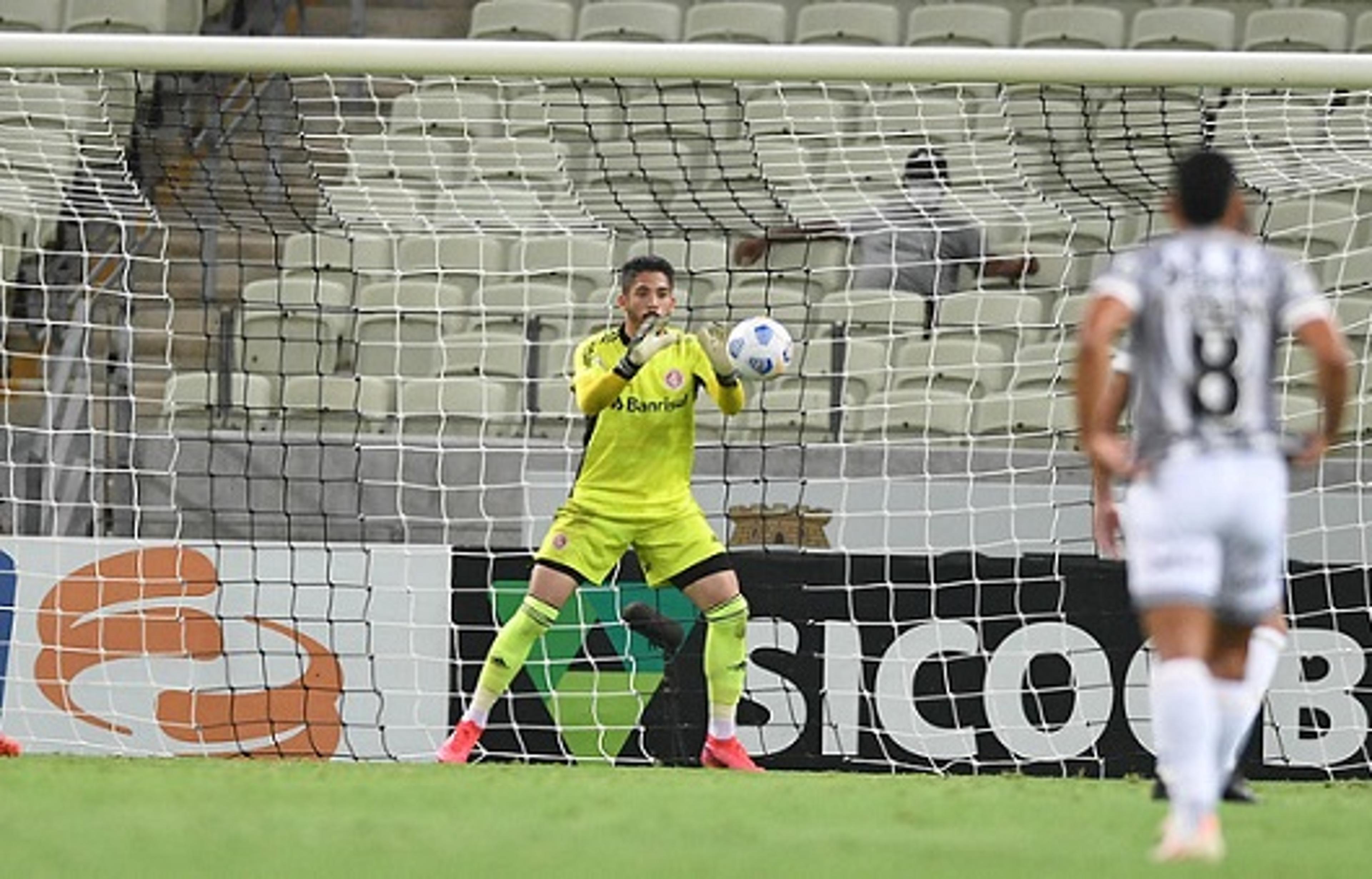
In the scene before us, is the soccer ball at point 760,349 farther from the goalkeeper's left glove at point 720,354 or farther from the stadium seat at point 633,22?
the stadium seat at point 633,22

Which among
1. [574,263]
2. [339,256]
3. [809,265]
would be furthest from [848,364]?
[339,256]

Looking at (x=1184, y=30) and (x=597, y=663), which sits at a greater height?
(x=1184, y=30)

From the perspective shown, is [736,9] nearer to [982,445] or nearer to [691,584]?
[982,445]

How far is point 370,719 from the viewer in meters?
10.8

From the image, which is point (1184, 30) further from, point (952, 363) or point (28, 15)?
point (28, 15)

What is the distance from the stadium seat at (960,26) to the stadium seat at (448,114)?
7.88ft

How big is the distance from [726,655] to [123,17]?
6572mm

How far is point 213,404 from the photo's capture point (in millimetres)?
11844

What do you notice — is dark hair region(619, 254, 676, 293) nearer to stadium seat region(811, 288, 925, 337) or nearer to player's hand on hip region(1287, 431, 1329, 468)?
stadium seat region(811, 288, 925, 337)

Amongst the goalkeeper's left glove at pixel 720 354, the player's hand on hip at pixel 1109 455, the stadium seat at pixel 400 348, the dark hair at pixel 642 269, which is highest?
the dark hair at pixel 642 269

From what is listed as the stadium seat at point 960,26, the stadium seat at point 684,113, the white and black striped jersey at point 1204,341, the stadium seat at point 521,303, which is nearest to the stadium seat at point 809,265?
the stadium seat at point 684,113

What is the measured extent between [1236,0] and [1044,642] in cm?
560

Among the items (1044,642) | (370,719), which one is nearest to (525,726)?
(370,719)

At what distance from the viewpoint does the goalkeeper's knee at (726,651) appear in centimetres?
977
